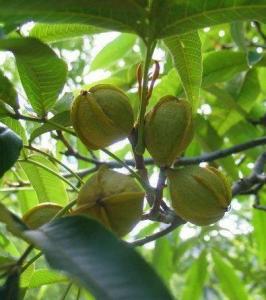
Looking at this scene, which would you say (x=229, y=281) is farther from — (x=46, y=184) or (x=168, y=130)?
(x=168, y=130)

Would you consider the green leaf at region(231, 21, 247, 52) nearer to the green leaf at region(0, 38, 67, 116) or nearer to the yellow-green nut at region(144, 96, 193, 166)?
the yellow-green nut at region(144, 96, 193, 166)

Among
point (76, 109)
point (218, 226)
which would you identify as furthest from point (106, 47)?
point (76, 109)

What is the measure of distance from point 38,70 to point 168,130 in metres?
0.27

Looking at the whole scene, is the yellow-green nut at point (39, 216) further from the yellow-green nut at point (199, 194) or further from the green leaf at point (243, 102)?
the green leaf at point (243, 102)

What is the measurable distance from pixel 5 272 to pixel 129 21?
1.50ft

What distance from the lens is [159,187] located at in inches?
48.7

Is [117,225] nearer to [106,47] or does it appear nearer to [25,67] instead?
[25,67]

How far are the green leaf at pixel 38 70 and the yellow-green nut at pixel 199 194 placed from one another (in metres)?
0.29

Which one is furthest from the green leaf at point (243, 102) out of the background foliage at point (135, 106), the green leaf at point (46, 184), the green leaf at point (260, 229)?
the green leaf at point (46, 184)

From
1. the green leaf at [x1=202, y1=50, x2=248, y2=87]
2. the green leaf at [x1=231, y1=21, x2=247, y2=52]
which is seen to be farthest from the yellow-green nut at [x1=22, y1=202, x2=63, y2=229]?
the green leaf at [x1=231, y1=21, x2=247, y2=52]

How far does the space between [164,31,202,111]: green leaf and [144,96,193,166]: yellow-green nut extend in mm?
56

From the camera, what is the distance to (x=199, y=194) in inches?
47.9

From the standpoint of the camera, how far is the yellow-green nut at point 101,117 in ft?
3.97

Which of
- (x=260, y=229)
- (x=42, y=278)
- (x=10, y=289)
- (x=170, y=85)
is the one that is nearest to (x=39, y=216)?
(x=42, y=278)
